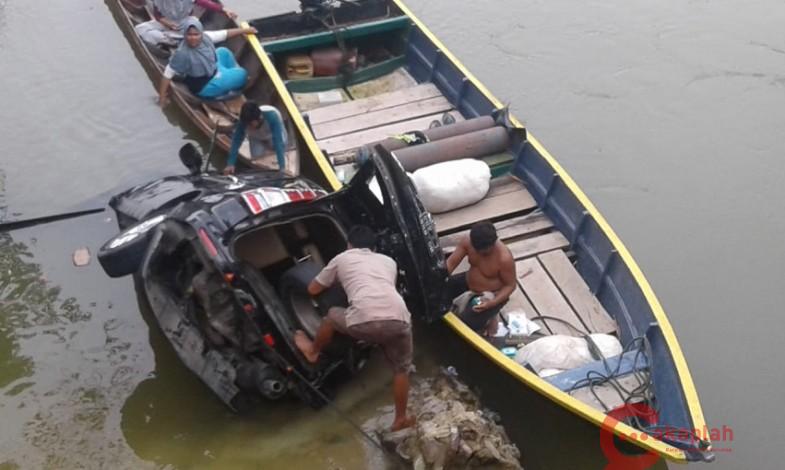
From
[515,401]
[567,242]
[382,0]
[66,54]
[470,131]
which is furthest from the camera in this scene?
[66,54]

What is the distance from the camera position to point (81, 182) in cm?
837

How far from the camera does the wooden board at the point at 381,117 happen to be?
26.1 feet

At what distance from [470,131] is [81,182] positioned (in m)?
4.64

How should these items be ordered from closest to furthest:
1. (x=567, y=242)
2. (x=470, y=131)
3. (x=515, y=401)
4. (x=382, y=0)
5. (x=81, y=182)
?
(x=515, y=401)
(x=567, y=242)
(x=470, y=131)
(x=81, y=182)
(x=382, y=0)

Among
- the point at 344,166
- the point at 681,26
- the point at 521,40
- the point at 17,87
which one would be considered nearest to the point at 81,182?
the point at 17,87

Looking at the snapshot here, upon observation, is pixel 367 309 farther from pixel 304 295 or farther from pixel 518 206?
pixel 518 206

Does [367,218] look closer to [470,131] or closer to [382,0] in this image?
[470,131]

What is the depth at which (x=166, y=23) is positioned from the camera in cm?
931

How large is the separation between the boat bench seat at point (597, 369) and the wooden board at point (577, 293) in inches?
22.5

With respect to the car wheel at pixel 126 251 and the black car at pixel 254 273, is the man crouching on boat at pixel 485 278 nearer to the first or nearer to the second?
the black car at pixel 254 273

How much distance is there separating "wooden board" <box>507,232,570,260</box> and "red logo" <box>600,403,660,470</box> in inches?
71.8

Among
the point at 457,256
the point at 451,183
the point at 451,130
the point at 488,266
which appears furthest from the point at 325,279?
the point at 451,130

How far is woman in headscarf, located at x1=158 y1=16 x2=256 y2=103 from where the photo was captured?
8.11 m

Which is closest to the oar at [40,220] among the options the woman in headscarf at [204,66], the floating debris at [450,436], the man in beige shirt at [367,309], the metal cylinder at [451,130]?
the woman in headscarf at [204,66]
